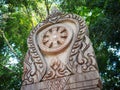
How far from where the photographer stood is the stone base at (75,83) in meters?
4.50

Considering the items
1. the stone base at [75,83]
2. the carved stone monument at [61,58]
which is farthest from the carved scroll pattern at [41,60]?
the stone base at [75,83]

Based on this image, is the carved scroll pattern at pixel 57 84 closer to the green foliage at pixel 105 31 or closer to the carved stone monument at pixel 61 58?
the carved stone monument at pixel 61 58

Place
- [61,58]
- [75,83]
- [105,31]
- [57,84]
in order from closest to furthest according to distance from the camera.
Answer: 1. [75,83]
2. [57,84]
3. [61,58]
4. [105,31]

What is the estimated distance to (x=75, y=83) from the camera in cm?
462

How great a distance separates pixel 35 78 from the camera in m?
5.05

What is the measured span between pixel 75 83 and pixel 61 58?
718mm

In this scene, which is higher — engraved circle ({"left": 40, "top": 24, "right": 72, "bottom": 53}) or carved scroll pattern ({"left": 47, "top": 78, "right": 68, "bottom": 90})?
engraved circle ({"left": 40, "top": 24, "right": 72, "bottom": 53})

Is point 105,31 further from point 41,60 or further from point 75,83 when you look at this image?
point 75,83

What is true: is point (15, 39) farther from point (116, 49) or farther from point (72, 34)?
point (72, 34)

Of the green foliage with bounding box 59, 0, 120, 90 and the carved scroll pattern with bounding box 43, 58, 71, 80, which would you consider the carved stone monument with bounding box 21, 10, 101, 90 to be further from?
the green foliage with bounding box 59, 0, 120, 90

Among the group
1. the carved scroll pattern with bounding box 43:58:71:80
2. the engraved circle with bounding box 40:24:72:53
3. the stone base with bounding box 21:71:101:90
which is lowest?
the stone base with bounding box 21:71:101:90

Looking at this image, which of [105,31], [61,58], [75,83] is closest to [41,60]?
[61,58]

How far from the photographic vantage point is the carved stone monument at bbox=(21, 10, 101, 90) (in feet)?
15.3

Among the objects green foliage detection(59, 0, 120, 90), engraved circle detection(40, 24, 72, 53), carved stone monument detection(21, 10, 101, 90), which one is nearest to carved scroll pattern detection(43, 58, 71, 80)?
carved stone monument detection(21, 10, 101, 90)
